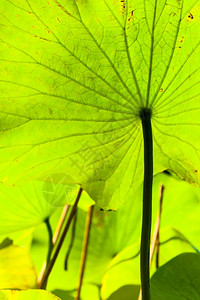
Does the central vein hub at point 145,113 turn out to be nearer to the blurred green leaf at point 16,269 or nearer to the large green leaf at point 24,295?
the large green leaf at point 24,295

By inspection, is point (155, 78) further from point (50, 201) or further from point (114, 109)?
point (50, 201)

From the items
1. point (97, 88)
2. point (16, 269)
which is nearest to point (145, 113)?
point (97, 88)

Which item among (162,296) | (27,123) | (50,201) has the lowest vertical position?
(162,296)

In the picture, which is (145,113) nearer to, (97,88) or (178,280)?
(97,88)

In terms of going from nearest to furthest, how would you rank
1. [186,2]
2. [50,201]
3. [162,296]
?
[186,2] < [162,296] < [50,201]

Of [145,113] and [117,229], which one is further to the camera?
[117,229]

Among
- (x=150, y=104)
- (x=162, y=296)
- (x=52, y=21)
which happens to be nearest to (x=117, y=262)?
(x=162, y=296)

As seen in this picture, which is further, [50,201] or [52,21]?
[50,201]
